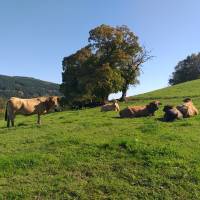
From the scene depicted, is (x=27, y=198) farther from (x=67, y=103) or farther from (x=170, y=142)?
(x=67, y=103)

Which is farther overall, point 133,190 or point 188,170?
point 188,170

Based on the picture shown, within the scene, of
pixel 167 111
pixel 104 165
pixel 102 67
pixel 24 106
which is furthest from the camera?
pixel 102 67

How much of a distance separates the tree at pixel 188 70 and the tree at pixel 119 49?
53.1m

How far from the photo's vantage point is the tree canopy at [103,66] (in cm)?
5244

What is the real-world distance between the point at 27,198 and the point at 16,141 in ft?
19.5

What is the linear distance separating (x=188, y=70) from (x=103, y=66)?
2536 inches

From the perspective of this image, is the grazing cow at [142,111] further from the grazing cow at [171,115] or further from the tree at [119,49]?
the tree at [119,49]

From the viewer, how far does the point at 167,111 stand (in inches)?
858

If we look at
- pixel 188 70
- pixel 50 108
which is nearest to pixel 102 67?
pixel 50 108

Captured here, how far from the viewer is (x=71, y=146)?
53.2ft

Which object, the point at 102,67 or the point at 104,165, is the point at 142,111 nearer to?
the point at 104,165

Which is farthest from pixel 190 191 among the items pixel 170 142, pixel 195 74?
pixel 195 74

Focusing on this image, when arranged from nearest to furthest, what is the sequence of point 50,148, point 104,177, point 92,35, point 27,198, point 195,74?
point 27,198, point 104,177, point 50,148, point 92,35, point 195,74

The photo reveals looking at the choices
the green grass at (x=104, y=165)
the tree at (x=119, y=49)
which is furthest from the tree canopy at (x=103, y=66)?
the green grass at (x=104, y=165)
